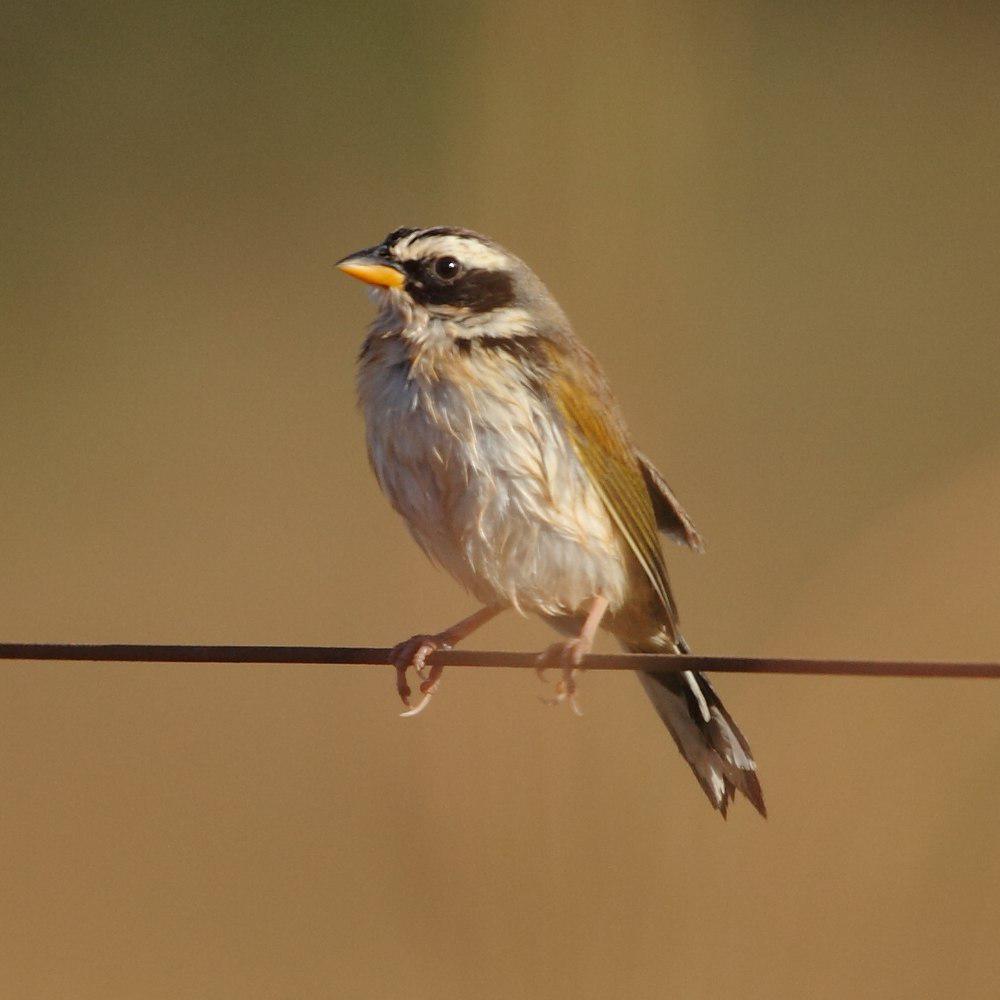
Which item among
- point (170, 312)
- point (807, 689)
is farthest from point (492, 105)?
point (807, 689)

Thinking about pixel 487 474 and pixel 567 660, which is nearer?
pixel 487 474

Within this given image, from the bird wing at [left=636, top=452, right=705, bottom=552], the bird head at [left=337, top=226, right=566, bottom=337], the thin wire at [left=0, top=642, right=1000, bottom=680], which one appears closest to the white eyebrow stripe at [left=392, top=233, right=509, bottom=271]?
the bird head at [left=337, top=226, right=566, bottom=337]

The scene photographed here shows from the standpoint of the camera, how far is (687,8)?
9031mm

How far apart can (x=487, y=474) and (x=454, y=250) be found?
69 cm

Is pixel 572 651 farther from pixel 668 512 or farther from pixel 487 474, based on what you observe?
pixel 668 512

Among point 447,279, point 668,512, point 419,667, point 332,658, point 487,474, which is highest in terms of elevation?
point 447,279

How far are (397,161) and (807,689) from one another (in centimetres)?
328

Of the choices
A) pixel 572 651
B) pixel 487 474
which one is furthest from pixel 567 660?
pixel 487 474

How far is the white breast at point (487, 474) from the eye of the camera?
14.4 ft

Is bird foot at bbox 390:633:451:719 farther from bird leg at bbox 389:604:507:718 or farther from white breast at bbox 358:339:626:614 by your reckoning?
white breast at bbox 358:339:626:614

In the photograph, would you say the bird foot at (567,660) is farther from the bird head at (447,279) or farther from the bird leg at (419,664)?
the bird head at (447,279)

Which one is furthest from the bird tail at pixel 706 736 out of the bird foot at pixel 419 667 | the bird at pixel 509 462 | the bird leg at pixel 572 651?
the bird foot at pixel 419 667

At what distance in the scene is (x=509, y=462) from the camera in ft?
14.5

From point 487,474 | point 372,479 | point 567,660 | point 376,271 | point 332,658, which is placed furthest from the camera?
point 372,479
